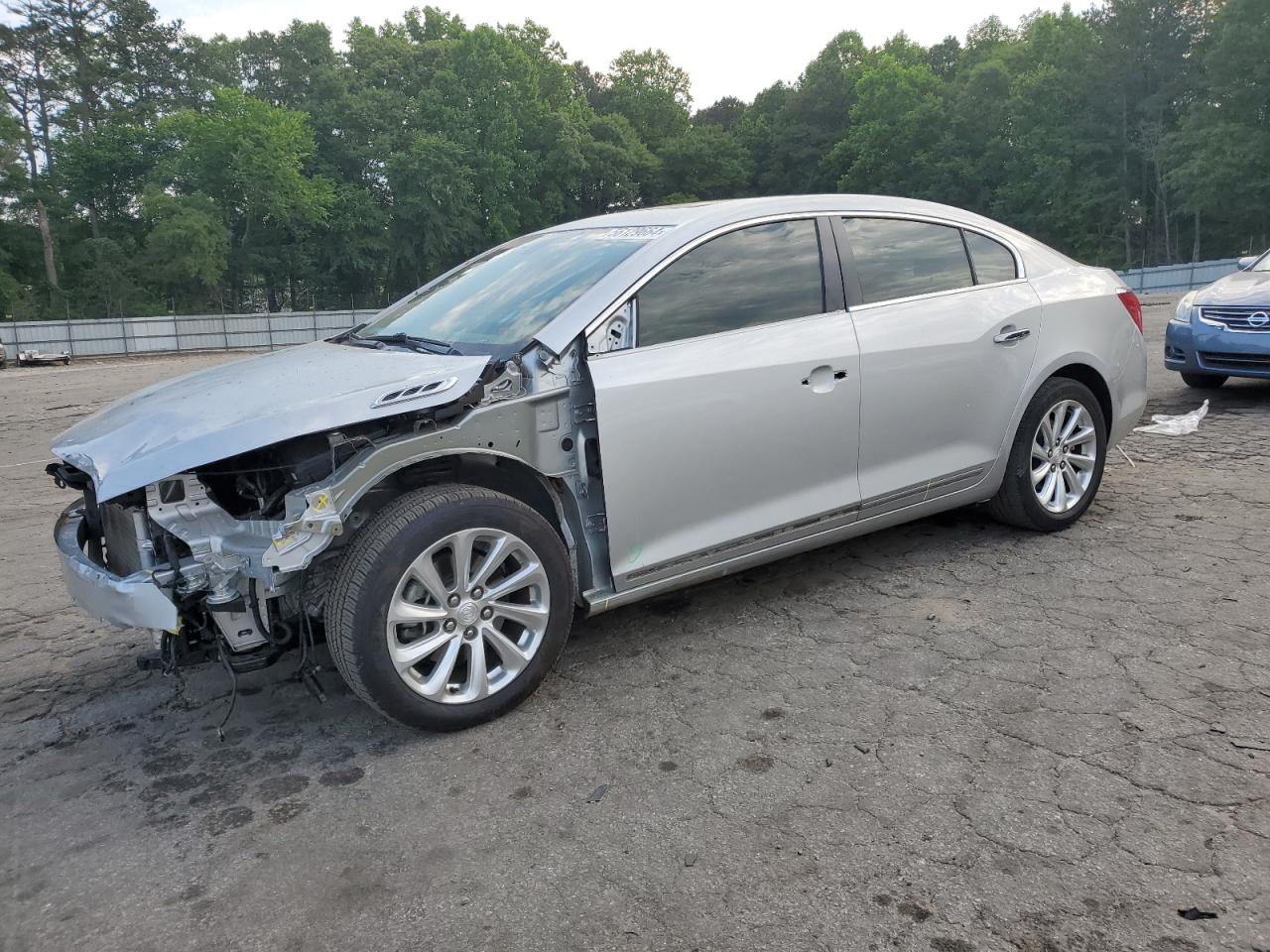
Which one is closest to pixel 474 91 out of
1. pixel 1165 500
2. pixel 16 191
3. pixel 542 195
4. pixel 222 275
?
pixel 542 195

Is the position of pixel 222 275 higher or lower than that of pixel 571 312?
higher

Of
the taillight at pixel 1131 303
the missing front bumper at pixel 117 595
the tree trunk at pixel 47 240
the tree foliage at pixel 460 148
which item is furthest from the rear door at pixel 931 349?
the tree trunk at pixel 47 240

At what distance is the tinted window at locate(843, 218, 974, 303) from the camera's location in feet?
13.5

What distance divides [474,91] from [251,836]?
65661mm

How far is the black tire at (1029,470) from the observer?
4.57 m

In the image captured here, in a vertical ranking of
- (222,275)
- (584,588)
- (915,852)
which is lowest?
(915,852)

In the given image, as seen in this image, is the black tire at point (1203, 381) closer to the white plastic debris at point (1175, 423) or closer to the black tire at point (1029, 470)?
the white plastic debris at point (1175, 423)

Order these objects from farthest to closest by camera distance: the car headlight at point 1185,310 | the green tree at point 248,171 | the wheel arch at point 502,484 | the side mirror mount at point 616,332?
the green tree at point 248,171 < the car headlight at point 1185,310 < the side mirror mount at point 616,332 < the wheel arch at point 502,484

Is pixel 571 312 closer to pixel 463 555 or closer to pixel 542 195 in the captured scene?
pixel 463 555

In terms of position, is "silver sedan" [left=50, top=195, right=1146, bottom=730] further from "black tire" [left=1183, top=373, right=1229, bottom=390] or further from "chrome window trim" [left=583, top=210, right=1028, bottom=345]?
"black tire" [left=1183, top=373, right=1229, bottom=390]

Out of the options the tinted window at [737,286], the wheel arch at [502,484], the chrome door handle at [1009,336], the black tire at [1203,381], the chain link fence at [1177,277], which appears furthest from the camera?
the chain link fence at [1177,277]

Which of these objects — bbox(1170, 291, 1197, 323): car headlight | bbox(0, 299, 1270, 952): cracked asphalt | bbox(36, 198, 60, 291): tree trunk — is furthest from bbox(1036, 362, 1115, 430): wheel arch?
bbox(36, 198, 60, 291): tree trunk

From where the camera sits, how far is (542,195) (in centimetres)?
6600

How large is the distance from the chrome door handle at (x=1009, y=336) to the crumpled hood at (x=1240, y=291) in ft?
15.3
